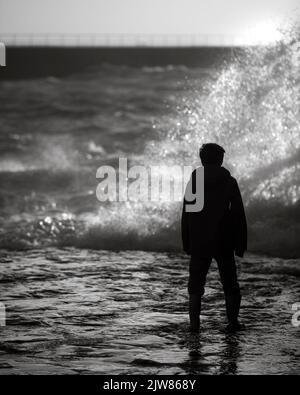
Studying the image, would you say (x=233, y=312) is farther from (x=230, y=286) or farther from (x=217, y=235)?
(x=217, y=235)

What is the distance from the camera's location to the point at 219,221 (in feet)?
21.1

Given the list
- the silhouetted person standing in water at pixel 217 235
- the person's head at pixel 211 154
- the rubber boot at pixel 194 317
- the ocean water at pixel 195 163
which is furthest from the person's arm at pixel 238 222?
the ocean water at pixel 195 163

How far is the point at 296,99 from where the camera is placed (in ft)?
51.1

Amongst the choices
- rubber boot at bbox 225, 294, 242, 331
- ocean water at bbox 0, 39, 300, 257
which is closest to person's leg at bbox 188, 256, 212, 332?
rubber boot at bbox 225, 294, 242, 331

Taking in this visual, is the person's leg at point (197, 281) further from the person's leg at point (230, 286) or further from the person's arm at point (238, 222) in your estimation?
the person's arm at point (238, 222)

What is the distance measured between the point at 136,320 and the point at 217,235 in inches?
42.7

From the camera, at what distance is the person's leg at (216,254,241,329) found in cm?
647

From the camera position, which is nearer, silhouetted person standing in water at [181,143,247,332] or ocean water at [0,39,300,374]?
ocean water at [0,39,300,374]

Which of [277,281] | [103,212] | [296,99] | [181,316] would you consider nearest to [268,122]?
[296,99]

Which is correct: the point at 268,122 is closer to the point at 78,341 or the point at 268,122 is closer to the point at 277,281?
the point at 277,281

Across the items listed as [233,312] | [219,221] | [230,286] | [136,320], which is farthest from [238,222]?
[136,320]

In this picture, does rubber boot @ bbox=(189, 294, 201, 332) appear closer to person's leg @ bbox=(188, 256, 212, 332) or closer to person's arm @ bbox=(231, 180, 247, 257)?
person's leg @ bbox=(188, 256, 212, 332)

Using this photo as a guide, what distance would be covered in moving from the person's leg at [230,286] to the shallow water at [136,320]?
16cm

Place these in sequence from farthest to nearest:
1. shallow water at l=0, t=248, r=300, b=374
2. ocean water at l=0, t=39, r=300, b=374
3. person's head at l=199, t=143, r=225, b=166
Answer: person's head at l=199, t=143, r=225, b=166 → ocean water at l=0, t=39, r=300, b=374 → shallow water at l=0, t=248, r=300, b=374
